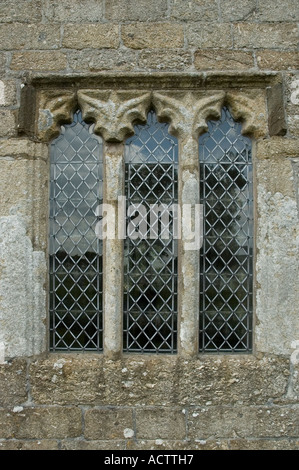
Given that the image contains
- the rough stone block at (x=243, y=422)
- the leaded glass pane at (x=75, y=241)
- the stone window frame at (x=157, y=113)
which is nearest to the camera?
the rough stone block at (x=243, y=422)

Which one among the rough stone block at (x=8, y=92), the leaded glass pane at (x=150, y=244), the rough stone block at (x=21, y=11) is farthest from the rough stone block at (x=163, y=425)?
the rough stone block at (x=21, y=11)

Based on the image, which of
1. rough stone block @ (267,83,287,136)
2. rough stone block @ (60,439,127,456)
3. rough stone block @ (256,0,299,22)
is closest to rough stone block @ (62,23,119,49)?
rough stone block @ (256,0,299,22)

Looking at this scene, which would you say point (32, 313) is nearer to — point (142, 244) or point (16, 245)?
→ point (16, 245)

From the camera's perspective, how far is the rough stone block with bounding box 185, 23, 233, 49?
3.12 m

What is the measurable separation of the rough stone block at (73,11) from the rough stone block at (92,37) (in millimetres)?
66

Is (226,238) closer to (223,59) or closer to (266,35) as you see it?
(223,59)

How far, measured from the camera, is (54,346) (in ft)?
10.5

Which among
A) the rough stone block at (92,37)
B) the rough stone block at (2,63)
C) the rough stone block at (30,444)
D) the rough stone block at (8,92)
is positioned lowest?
the rough stone block at (30,444)

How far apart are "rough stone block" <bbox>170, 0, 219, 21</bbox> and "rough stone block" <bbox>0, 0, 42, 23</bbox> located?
1.03 m

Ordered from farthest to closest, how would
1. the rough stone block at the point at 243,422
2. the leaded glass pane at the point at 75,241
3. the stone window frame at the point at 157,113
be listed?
the leaded glass pane at the point at 75,241 < the stone window frame at the point at 157,113 < the rough stone block at the point at 243,422

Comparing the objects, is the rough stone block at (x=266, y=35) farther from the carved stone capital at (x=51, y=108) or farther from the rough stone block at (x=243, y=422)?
the rough stone block at (x=243, y=422)

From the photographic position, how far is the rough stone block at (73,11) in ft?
10.3

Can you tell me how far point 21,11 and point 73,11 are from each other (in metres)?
0.40

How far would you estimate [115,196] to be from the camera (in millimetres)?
3109
